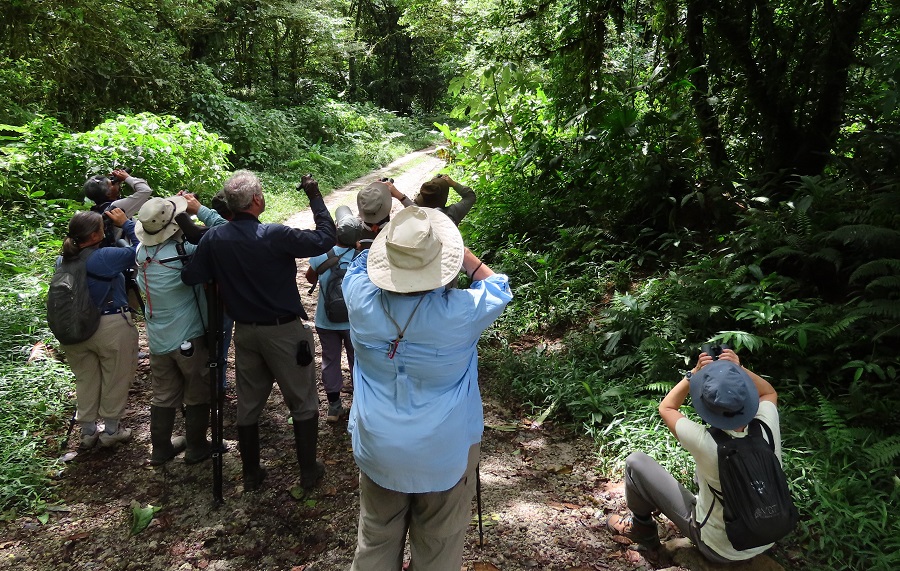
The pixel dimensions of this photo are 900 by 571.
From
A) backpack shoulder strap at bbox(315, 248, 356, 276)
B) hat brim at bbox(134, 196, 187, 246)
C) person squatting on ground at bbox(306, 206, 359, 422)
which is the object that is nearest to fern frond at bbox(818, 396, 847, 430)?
person squatting on ground at bbox(306, 206, 359, 422)

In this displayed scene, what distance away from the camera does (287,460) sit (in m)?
4.64

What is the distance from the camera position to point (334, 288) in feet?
15.5

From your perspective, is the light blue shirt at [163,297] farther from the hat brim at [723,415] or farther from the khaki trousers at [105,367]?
the hat brim at [723,415]

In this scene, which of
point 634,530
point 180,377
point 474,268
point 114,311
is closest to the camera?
point 474,268

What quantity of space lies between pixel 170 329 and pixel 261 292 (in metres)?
1.00

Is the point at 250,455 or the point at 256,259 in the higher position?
the point at 256,259

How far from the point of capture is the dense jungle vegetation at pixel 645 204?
4.45 metres

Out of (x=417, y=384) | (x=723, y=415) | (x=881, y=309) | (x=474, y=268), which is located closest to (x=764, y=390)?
(x=723, y=415)

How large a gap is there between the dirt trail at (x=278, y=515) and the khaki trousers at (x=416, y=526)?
88 cm

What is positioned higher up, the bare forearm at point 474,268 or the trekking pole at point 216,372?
the bare forearm at point 474,268

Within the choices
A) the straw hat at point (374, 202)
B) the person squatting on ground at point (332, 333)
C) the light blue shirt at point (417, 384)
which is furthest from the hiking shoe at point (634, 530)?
→ the straw hat at point (374, 202)

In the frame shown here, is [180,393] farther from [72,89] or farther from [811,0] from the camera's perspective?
[72,89]

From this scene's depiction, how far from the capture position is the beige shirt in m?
2.95

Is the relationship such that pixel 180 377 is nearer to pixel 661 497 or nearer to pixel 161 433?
pixel 161 433
